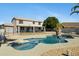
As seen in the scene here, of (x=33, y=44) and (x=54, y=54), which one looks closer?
(x=54, y=54)

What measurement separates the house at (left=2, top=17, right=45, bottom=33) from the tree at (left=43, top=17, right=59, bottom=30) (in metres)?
0.19

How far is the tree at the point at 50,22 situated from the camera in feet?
25.5

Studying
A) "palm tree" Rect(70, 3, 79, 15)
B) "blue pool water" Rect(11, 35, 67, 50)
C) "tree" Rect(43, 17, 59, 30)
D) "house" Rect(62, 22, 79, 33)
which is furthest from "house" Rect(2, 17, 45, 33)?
"palm tree" Rect(70, 3, 79, 15)

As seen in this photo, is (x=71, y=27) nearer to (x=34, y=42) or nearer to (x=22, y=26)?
(x=34, y=42)

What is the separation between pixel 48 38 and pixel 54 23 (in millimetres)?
716

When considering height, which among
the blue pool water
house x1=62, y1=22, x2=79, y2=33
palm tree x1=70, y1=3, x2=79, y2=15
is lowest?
the blue pool water

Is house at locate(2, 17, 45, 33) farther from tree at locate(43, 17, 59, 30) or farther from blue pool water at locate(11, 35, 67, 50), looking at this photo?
blue pool water at locate(11, 35, 67, 50)

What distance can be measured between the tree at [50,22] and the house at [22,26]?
195mm

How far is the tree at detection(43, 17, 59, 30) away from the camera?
777cm

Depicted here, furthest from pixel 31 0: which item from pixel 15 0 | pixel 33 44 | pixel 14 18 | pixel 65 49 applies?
pixel 65 49

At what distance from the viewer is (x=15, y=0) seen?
7.38 meters

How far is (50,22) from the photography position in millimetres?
7910

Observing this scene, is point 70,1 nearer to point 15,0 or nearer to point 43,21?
point 43,21

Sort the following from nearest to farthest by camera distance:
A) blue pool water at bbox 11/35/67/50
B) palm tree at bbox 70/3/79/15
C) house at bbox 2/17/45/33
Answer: palm tree at bbox 70/3/79/15 < blue pool water at bbox 11/35/67/50 < house at bbox 2/17/45/33
